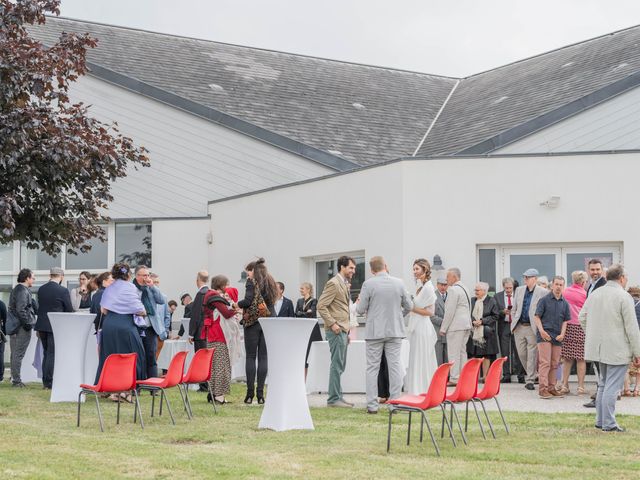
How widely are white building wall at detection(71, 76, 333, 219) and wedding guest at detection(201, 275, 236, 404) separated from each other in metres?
9.72

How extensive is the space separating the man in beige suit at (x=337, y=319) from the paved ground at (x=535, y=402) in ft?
1.19

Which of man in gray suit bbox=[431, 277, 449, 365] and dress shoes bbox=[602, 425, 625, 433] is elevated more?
man in gray suit bbox=[431, 277, 449, 365]

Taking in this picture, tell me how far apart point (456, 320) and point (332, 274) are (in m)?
4.73

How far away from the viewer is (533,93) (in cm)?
2517

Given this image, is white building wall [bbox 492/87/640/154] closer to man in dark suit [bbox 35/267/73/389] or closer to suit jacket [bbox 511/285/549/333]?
suit jacket [bbox 511/285/549/333]

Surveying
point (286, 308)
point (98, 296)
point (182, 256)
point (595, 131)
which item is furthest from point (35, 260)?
point (595, 131)

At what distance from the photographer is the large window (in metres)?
19.0

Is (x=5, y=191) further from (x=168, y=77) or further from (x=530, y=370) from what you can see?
(x=168, y=77)

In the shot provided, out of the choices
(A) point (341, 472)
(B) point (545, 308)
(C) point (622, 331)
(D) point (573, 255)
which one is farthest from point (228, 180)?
(A) point (341, 472)

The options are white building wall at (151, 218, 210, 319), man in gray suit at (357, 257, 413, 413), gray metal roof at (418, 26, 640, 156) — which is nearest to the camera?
man in gray suit at (357, 257, 413, 413)

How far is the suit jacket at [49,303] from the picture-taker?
15805 mm

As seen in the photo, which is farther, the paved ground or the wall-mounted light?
the wall-mounted light

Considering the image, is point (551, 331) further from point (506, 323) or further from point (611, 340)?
point (611, 340)


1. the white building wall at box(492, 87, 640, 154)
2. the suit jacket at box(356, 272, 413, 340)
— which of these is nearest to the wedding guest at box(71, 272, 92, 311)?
the suit jacket at box(356, 272, 413, 340)
